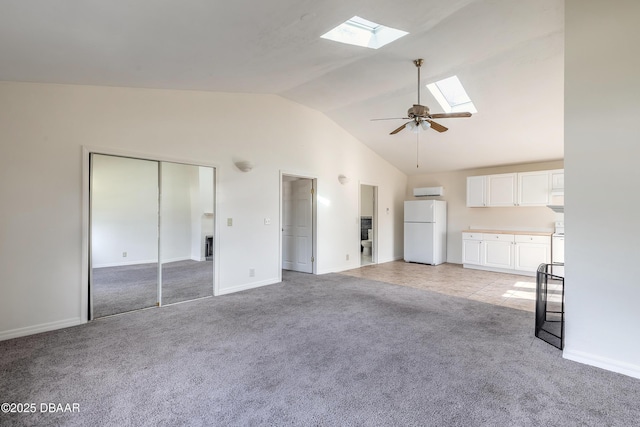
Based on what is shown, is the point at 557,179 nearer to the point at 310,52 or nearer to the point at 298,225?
the point at 298,225

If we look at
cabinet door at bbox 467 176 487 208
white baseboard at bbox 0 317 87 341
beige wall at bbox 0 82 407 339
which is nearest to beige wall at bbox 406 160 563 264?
cabinet door at bbox 467 176 487 208

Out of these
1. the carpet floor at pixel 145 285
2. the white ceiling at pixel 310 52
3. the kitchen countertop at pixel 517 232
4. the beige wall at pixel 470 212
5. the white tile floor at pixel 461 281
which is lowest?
the white tile floor at pixel 461 281

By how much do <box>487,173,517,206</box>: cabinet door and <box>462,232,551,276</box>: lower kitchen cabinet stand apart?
2.42ft

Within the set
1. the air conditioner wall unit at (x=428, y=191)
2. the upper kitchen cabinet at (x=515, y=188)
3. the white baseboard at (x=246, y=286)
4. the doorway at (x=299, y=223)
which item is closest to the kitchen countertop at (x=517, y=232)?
the upper kitchen cabinet at (x=515, y=188)

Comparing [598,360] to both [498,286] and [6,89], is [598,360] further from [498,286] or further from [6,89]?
[6,89]

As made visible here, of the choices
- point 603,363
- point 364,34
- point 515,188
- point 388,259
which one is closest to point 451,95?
point 364,34

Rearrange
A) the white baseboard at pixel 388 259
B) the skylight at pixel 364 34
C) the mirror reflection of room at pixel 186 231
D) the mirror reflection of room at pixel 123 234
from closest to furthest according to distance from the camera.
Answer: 1. the skylight at pixel 364 34
2. the mirror reflection of room at pixel 123 234
3. the mirror reflection of room at pixel 186 231
4. the white baseboard at pixel 388 259

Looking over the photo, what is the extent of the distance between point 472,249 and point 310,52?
530 cm

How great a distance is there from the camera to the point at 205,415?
177 cm

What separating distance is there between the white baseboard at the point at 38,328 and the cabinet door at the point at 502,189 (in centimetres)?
723

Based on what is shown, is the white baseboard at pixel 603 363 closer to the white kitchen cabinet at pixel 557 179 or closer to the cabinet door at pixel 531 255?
the cabinet door at pixel 531 255

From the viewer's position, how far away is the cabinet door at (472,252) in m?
6.43

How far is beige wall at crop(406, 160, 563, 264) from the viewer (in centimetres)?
622

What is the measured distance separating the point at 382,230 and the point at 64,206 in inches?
233
